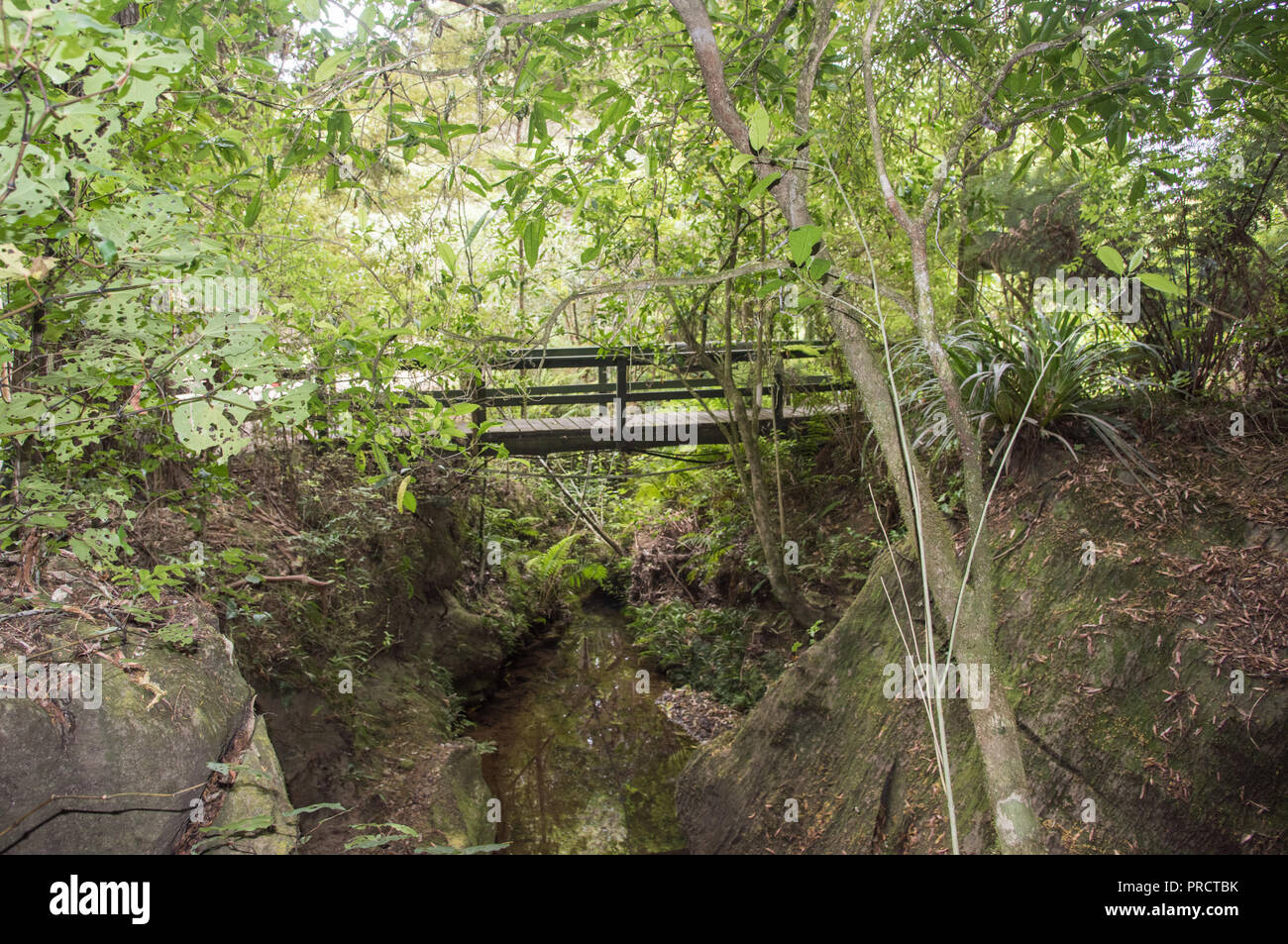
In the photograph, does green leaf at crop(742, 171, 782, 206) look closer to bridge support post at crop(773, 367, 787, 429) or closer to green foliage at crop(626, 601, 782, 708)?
bridge support post at crop(773, 367, 787, 429)

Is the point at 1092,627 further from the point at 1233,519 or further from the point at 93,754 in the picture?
the point at 93,754

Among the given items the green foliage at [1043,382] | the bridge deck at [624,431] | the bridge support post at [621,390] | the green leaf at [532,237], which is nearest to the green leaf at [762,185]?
the green leaf at [532,237]

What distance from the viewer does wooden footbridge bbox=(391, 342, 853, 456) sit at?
696 centimetres

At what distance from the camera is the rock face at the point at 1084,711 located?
2746 mm

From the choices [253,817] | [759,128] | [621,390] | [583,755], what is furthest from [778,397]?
[253,817]

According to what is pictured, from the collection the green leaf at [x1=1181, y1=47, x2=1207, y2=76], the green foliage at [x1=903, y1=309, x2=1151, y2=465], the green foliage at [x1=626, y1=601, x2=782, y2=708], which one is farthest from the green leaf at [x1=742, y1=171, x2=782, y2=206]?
the green foliage at [x1=626, y1=601, x2=782, y2=708]

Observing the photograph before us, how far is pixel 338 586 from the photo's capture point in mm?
5887

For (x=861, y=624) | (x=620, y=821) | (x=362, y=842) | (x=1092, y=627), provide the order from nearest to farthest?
1. (x=362, y=842)
2. (x=1092, y=627)
3. (x=861, y=624)
4. (x=620, y=821)

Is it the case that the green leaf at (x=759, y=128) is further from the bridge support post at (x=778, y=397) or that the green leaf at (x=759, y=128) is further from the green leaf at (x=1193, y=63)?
the bridge support post at (x=778, y=397)

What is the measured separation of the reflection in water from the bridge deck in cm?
258

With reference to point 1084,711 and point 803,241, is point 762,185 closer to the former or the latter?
point 803,241

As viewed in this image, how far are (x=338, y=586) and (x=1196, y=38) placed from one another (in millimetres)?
5853

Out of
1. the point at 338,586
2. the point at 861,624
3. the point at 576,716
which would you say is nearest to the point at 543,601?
the point at 576,716

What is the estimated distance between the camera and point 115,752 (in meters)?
2.32
